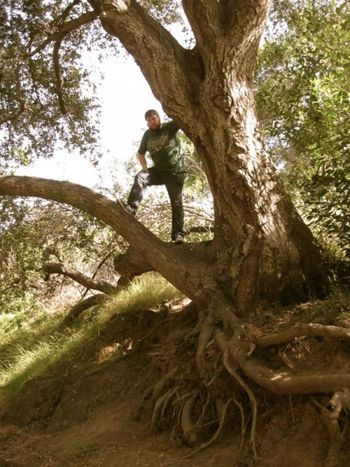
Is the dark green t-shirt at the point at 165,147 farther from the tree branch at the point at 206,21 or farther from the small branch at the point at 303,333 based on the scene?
the small branch at the point at 303,333

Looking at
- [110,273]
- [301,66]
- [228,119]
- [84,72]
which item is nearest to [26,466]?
[228,119]

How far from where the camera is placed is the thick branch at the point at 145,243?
6.39m

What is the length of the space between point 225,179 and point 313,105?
2.18 m

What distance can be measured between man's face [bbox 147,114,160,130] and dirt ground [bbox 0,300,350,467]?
8.42 feet

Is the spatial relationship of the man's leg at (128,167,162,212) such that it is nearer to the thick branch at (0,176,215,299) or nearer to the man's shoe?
the thick branch at (0,176,215,299)

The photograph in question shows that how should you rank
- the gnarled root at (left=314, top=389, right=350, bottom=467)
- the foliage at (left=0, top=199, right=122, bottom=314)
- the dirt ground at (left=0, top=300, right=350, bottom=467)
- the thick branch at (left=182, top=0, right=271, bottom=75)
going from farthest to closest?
the foliage at (left=0, top=199, right=122, bottom=314)
the thick branch at (left=182, top=0, right=271, bottom=75)
the dirt ground at (left=0, top=300, right=350, bottom=467)
the gnarled root at (left=314, top=389, right=350, bottom=467)

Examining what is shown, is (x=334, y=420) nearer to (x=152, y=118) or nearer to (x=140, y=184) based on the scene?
(x=140, y=184)

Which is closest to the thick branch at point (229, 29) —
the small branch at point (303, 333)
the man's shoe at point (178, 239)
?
the man's shoe at point (178, 239)

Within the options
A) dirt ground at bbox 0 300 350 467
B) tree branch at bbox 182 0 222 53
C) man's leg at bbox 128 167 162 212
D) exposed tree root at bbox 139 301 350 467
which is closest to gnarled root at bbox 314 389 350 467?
exposed tree root at bbox 139 301 350 467

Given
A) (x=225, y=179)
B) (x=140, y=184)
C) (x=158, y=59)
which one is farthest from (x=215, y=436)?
(x=158, y=59)

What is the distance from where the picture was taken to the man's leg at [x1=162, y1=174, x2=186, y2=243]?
7590 millimetres

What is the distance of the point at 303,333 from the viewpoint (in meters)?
4.98

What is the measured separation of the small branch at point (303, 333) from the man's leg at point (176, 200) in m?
2.58

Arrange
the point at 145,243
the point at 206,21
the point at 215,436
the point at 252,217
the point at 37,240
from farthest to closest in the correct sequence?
the point at 37,240, the point at 145,243, the point at 206,21, the point at 252,217, the point at 215,436
